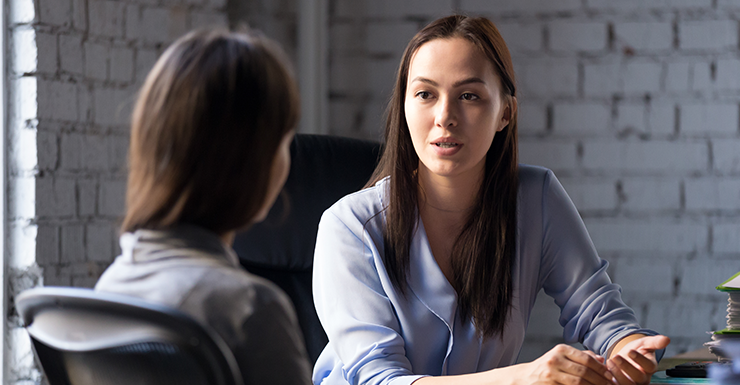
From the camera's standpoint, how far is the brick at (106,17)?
60.7 inches

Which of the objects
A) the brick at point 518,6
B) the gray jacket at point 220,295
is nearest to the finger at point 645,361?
the gray jacket at point 220,295

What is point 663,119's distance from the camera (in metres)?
1.99

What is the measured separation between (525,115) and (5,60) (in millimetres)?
1374

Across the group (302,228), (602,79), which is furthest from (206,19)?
(602,79)

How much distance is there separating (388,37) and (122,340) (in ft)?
5.88

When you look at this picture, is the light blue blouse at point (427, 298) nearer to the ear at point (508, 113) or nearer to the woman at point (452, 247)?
the woman at point (452, 247)

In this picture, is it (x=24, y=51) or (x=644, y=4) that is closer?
(x=24, y=51)

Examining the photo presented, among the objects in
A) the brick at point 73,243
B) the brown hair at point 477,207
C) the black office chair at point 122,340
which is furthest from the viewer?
the brick at point 73,243

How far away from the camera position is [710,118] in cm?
196

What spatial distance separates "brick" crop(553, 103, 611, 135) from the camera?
79.7 inches

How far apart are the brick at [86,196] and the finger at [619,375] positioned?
3.67 feet

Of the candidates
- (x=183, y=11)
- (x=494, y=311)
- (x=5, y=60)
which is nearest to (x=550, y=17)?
(x=183, y=11)

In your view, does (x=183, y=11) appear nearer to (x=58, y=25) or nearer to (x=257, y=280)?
(x=58, y=25)

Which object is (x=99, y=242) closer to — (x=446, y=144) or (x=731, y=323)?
(x=446, y=144)
